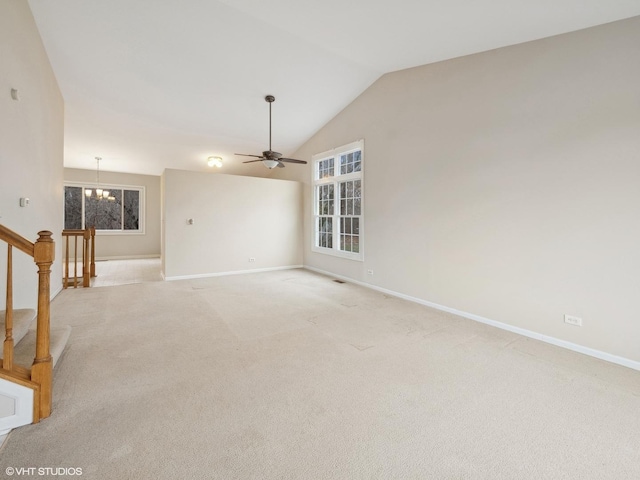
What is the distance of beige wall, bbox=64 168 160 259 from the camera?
27.5 feet

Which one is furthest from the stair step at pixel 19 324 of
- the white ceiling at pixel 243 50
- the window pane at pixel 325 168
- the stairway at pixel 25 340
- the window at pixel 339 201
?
the window pane at pixel 325 168

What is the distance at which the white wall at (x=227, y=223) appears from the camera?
5837mm

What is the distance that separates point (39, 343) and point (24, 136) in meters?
2.54

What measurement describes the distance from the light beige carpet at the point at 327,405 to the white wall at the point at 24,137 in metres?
0.70

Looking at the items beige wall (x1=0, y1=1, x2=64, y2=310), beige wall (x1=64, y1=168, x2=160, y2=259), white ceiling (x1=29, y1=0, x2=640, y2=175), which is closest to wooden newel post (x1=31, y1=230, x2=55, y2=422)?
beige wall (x1=0, y1=1, x2=64, y2=310)

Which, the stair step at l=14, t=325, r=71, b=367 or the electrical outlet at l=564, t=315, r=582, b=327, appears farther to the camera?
the electrical outlet at l=564, t=315, r=582, b=327

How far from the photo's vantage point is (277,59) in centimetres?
430

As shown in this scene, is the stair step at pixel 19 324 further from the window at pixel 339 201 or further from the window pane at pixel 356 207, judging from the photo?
the window pane at pixel 356 207

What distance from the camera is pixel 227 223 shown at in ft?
21.2

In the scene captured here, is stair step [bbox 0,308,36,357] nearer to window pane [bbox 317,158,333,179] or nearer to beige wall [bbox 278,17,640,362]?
beige wall [bbox 278,17,640,362]

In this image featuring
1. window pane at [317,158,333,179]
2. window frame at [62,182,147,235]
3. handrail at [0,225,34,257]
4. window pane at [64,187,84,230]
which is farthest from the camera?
window frame at [62,182,147,235]

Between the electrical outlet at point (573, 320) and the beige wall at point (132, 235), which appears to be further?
the beige wall at point (132, 235)

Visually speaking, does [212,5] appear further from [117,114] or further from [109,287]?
[109,287]

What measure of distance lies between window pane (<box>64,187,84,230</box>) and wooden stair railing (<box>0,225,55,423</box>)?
849cm
